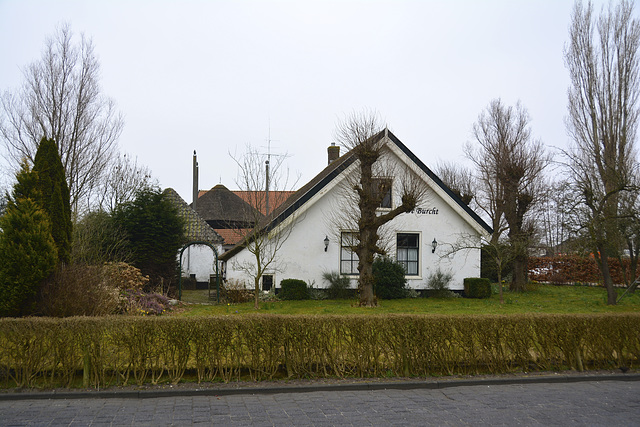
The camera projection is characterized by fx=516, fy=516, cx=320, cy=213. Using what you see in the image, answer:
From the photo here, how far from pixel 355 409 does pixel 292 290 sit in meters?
12.5

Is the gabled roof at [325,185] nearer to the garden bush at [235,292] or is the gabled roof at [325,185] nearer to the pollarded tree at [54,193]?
the garden bush at [235,292]

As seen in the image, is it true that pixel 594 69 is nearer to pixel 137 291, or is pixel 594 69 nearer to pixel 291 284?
pixel 291 284

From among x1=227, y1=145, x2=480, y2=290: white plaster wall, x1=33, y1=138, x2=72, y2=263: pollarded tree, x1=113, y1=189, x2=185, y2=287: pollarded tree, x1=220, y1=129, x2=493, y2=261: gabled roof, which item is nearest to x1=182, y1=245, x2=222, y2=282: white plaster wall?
x1=113, y1=189, x2=185, y2=287: pollarded tree

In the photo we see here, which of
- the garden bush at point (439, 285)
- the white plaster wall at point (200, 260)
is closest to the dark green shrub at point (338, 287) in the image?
the garden bush at point (439, 285)

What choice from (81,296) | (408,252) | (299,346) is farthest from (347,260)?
(299,346)

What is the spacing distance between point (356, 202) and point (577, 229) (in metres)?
7.75

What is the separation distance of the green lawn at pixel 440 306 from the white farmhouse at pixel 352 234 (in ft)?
4.91

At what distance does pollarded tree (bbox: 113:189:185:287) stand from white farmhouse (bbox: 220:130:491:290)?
2.26 metres

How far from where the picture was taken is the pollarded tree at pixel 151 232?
19.3 m

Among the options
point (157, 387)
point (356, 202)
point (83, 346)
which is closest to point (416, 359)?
point (157, 387)

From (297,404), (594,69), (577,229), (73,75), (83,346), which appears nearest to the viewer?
(297,404)

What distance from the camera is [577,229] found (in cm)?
1797

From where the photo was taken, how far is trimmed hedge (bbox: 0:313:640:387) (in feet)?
23.9

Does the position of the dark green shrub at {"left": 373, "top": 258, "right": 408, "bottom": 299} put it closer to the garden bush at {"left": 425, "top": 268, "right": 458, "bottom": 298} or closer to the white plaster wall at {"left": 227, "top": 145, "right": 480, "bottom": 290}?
the white plaster wall at {"left": 227, "top": 145, "right": 480, "bottom": 290}
